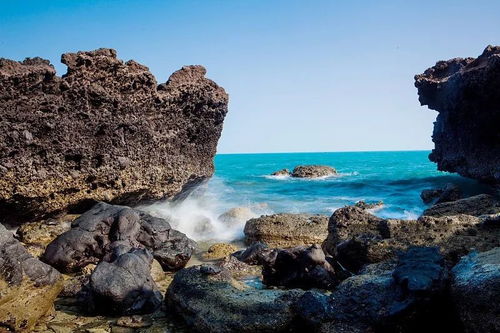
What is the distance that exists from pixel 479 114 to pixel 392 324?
15.5m

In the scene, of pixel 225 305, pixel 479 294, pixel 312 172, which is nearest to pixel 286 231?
pixel 225 305

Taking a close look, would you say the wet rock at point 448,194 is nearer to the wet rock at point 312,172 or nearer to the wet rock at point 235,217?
the wet rock at point 235,217

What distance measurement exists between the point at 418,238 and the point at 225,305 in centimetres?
353

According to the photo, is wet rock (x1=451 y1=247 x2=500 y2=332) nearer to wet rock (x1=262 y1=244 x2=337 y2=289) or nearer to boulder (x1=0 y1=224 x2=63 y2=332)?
wet rock (x1=262 y1=244 x2=337 y2=289)

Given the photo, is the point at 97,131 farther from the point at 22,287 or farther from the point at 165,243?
the point at 22,287

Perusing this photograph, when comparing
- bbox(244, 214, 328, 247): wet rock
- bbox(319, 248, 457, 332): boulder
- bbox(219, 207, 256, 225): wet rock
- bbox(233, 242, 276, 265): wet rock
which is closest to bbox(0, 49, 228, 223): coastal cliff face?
bbox(219, 207, 256, 225): wet rock

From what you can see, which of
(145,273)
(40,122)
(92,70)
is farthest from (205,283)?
(92,70)

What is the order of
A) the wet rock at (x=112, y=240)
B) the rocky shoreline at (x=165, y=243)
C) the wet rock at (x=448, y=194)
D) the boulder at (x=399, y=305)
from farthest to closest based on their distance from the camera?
the wet rock at (x=448, y=194)
the wet rock at (x=112, y=240)
the rocky shoreline at (x=165, y=243)
the boulder at (x=399, y=305)

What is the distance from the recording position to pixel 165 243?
8250mm

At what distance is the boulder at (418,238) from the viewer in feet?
19.6

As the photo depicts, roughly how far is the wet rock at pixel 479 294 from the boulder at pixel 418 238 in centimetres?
192

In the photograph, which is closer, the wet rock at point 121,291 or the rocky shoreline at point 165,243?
the rocky shoreline at point 165,243

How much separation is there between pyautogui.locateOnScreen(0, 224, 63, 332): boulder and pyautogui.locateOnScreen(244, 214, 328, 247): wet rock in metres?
6.28

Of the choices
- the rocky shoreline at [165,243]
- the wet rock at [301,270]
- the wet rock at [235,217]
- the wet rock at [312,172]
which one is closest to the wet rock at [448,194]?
the rocky shoreline at [165,243]
